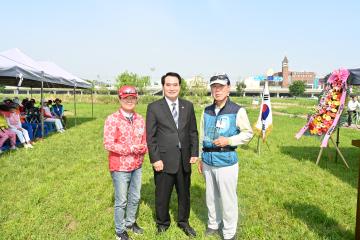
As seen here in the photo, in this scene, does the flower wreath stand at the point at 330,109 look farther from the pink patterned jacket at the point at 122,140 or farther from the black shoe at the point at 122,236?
the black shoe at the point at 122,236

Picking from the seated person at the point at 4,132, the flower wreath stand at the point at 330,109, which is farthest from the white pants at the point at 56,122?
the flower wreath stand at the point at 330,109

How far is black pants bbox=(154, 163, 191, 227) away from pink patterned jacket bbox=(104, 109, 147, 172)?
1.21ft

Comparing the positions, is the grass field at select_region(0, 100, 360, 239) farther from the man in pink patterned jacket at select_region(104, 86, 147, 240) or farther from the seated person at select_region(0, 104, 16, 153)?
the man in pink patterned jacket at select_region(104, 86, 147, 240)

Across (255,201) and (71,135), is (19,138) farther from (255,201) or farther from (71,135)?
(255,201)

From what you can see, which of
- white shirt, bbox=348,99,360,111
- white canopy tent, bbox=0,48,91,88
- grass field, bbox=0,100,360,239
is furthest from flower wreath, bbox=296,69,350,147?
white shirt, bbox=348,99,360,111

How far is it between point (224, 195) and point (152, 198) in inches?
81.7

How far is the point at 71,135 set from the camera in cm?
1276

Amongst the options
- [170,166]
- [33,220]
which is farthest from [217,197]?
[33,220]

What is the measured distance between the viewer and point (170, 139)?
12.1ft

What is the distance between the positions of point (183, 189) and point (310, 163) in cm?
554

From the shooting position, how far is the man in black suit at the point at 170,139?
368 cm

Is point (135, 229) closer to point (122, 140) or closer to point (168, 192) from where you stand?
point (168, 192)

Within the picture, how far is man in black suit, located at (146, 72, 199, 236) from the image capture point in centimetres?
368

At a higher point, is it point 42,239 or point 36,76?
point 36,76
